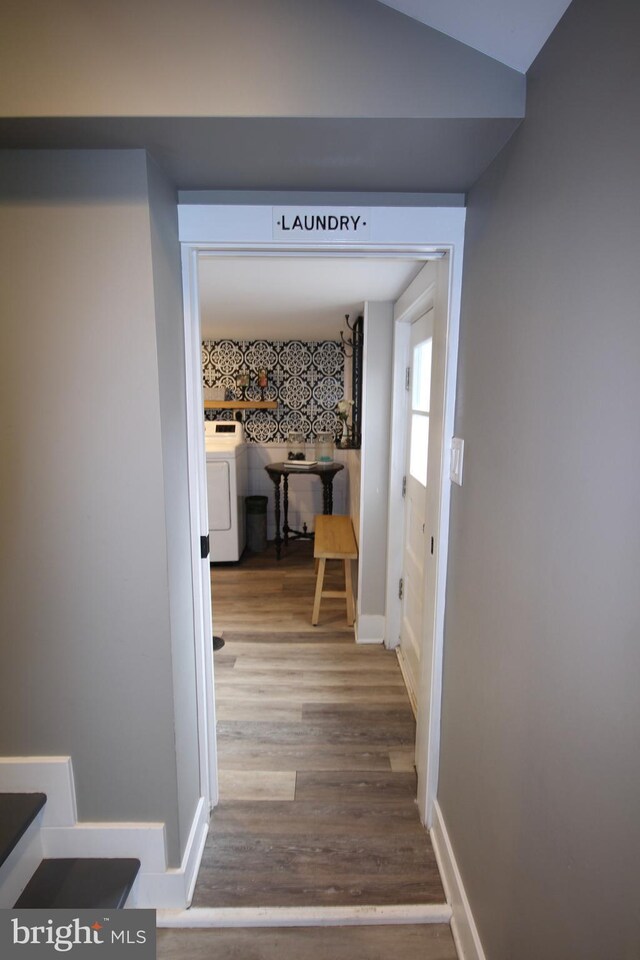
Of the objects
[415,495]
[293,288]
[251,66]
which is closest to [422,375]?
[415,495]

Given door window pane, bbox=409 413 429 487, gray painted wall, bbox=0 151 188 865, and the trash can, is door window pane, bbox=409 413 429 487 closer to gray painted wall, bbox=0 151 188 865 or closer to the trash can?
gray painted wall, bbox=0 151 188 865

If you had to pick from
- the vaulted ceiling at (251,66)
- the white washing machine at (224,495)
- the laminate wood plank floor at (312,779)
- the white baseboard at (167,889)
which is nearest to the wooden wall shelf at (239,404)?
the white washing machine at (224,495)

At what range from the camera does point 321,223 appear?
52.1 inches

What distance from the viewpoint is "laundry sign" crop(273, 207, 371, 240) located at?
1.32 meters

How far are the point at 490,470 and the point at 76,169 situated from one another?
1236 millimetres

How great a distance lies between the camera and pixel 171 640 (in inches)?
49.4

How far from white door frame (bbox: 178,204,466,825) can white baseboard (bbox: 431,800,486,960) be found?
0.61 m

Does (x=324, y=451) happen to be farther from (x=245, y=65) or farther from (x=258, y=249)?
(x=245, y=65)

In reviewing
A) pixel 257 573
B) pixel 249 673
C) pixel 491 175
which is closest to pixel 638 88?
pixel 491 175

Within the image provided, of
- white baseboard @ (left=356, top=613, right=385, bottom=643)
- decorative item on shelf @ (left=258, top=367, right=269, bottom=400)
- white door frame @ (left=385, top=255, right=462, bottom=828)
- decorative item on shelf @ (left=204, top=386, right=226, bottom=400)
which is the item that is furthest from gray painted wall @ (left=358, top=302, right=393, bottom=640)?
decorative item on shelf @ (left=204, top=386, right=226, bottom=400)

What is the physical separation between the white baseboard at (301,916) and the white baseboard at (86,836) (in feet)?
0.12

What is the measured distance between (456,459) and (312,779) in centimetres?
142

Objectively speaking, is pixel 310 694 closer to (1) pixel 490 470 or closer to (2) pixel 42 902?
(2) pixel 42 902

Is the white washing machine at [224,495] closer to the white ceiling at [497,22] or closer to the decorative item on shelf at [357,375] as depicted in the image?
the decorative item on shelf at [357,375]
